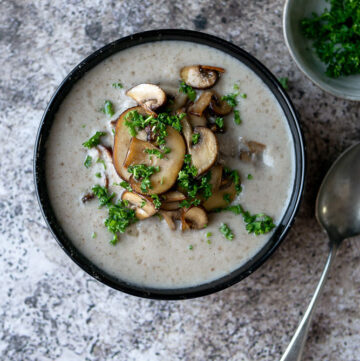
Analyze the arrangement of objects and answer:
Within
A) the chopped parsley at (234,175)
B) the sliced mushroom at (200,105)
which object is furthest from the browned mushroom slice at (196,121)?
the chopped parsley at (234,175)

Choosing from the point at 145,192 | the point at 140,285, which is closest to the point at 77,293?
the point at 140,285

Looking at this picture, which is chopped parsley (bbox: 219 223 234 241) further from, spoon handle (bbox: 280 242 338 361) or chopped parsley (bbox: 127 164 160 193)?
spoon handle (bbox: 280 242 338 361)

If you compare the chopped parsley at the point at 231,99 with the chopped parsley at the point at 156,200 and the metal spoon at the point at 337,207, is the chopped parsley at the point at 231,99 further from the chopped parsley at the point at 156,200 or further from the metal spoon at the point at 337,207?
the metal spoon at the point at 337,207

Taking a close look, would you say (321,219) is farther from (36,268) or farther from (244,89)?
(36,268)

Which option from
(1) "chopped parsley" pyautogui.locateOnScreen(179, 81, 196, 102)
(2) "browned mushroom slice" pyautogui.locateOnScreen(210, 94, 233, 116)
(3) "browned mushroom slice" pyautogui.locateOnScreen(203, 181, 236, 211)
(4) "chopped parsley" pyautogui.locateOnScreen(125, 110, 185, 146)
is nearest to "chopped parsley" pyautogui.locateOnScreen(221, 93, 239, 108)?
(2) "browned mushroom slice" pyautogui.locateOnScreen(210, 94, 233, 116)

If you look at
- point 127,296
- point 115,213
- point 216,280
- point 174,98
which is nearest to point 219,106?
point 174,98

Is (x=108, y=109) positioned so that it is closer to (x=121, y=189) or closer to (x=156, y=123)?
(x=156, y=123)
